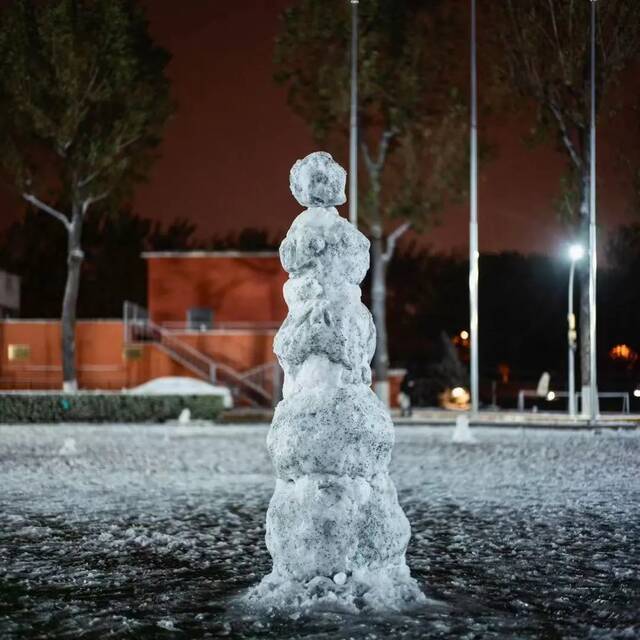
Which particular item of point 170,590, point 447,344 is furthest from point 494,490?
point 447,344

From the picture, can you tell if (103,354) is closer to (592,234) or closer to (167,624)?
(592,234)

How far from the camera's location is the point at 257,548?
968 centimetres

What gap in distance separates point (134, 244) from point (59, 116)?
26.6m

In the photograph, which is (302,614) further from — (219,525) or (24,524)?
(24,524)

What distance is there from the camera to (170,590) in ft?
25.9

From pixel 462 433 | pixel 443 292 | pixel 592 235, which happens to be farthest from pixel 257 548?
pixel 443 292

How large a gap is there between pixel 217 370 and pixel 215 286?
4.57 metres

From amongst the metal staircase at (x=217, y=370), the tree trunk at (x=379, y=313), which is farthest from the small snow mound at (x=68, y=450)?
the metal staircase at (x=217, y=370)

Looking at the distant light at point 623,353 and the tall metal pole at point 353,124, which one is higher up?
the tall metal pole at point 353,124

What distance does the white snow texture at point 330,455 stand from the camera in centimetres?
704

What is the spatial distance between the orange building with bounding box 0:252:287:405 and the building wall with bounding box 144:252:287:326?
4 centimetres

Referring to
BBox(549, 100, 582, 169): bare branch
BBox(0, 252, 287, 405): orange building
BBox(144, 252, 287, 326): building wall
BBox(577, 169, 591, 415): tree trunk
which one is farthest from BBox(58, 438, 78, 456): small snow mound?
BBox(144, 252, 287, 326): building wall

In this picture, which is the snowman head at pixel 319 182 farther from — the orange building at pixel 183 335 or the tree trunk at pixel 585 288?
the orange building at pixel 183 335

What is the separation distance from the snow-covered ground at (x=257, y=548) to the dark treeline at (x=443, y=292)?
147 feet
